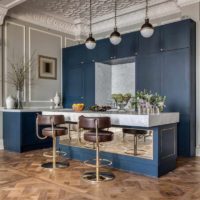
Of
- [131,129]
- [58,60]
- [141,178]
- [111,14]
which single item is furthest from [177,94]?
[58,60]

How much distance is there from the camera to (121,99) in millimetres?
4035

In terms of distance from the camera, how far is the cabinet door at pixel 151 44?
5.19 metres

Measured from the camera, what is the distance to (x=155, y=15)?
5.91m

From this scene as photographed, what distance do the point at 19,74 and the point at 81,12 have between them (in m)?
2.41

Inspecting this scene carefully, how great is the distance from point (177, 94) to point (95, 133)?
2.35m

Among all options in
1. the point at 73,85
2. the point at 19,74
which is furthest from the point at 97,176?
the point at 73,85

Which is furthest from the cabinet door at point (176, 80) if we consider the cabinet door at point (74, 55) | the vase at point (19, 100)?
the vase at point (19, 100)

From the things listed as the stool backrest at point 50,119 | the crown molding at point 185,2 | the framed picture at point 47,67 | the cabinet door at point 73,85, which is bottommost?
the stool backrest at point 50,119

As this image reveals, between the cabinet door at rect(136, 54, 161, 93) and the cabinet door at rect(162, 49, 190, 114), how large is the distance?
143mm

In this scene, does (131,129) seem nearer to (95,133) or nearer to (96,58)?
(95,133)

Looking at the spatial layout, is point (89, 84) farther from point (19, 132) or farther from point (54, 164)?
point (54, 164)

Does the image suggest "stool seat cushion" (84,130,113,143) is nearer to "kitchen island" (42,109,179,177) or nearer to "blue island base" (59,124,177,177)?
"kitchen island" (42,109,179,177)

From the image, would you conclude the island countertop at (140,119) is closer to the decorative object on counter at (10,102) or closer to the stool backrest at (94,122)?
the stool backrest at (94,122)

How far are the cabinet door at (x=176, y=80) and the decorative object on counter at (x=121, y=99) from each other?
Result: 1361mm
